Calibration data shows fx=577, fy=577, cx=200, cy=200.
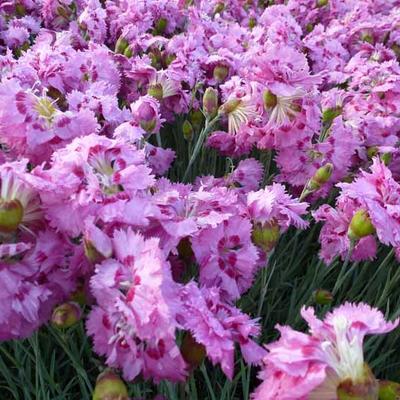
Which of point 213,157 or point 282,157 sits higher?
point 282,157

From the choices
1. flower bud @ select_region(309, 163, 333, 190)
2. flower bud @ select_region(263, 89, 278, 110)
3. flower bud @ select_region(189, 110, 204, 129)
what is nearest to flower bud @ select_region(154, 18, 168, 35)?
flower bud @ select_region(189, 110, 204, 129)

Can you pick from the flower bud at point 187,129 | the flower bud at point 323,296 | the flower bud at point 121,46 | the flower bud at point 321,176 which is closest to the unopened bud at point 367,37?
the flower bud at point 121,46

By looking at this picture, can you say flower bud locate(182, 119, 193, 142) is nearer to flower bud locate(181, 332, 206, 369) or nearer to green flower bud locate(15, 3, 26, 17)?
flower bud locate(181, 332, 206, 369)

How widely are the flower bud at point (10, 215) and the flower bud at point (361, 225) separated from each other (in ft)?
2.07

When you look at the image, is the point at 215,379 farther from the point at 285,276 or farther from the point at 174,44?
the point at 174,44

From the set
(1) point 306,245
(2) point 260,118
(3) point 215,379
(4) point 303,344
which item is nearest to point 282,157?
(2) point 260,118

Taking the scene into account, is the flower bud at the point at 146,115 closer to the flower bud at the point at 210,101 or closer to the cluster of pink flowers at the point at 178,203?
the cluster of pink flowers at the point at 178,203

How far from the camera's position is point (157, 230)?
89 cm

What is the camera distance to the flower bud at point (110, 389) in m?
0.74

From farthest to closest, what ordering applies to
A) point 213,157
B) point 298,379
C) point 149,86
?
point 213,157
point 149,86
point 298,379

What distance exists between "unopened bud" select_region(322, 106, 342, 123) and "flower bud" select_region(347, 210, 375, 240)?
53 centimetres

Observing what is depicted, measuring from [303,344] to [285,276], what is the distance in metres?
0.80

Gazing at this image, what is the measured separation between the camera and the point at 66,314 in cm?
80

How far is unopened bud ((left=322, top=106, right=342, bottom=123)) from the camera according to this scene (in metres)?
1.58
